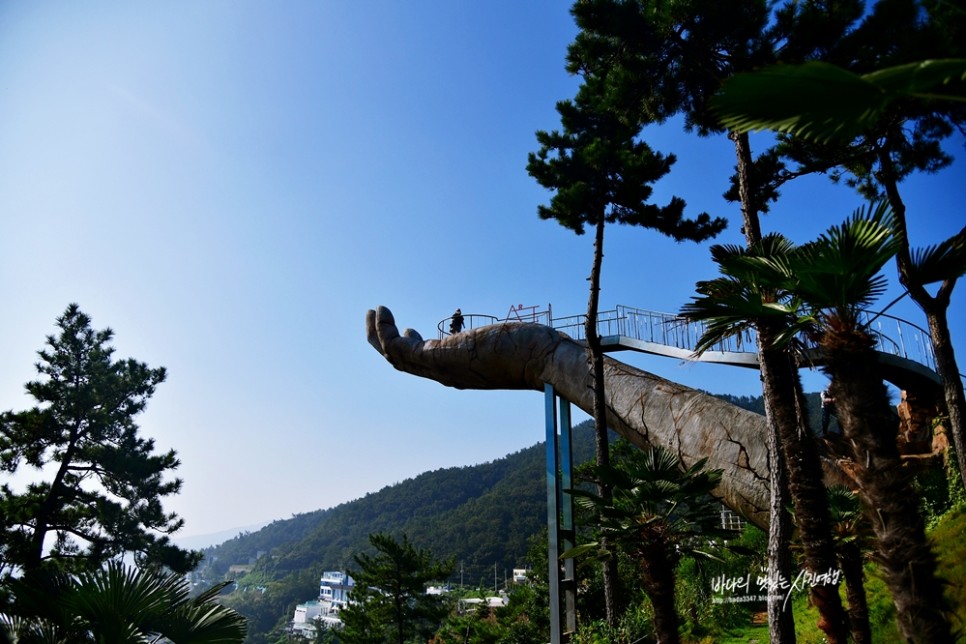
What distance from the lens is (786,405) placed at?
652 cm

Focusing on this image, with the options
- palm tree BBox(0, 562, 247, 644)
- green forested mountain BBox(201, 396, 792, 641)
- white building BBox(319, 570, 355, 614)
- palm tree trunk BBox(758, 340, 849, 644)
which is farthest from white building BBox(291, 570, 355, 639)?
palm tree trunk BBox(758, 340, 849, 644)

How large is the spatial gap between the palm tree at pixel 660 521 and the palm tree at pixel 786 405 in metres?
0.87

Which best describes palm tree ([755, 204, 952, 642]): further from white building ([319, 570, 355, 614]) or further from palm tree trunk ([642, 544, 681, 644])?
white building ([319, 570, 355, 614])

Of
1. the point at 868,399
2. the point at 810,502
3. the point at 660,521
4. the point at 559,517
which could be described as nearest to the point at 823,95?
the point at 868,399

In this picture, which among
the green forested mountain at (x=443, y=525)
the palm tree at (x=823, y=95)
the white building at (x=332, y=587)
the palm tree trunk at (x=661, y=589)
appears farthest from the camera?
the white building at (x=332, y=587)

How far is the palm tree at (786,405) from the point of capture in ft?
17.3

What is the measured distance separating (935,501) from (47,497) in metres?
19.8

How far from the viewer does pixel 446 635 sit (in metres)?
24.0

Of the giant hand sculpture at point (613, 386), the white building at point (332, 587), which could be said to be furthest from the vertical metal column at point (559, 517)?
the white building at point (332, 587)

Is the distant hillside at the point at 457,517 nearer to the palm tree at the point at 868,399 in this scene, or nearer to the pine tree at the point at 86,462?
the pine tree at the point at 86,462

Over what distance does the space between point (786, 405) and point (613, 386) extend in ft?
22.5

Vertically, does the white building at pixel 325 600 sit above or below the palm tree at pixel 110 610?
below

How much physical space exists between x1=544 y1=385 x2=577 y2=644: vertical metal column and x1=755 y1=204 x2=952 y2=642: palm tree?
876cm

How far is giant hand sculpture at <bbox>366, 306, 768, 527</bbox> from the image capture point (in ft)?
36.2
